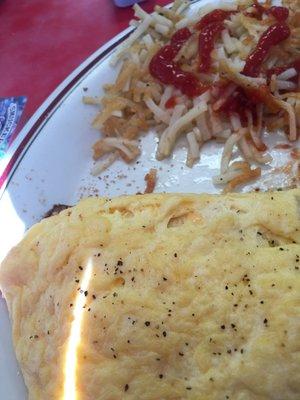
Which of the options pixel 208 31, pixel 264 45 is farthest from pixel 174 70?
pixel 264 45

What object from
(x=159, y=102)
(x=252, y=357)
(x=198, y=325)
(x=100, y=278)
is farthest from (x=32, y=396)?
(x=159, y=102)

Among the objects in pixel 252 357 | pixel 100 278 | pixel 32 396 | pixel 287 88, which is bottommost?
pixel 287 88

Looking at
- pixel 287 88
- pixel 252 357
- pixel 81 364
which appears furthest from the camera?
pixel 287 88

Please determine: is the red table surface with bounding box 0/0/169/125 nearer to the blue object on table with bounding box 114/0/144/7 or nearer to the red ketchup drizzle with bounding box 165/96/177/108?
the blue object on table with bounding box 114/0/144/7

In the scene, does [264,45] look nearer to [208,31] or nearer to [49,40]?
[208,31]

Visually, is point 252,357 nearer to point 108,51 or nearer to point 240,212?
point 240,212

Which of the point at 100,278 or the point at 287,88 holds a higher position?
the point at 100,278

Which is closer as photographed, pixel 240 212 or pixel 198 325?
pixel 198 325
